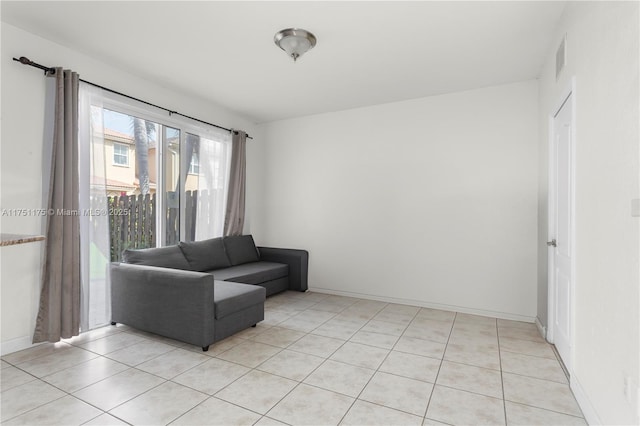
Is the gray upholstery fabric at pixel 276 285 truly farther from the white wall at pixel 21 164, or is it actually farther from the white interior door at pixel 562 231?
the white interior door at pixel 562 231

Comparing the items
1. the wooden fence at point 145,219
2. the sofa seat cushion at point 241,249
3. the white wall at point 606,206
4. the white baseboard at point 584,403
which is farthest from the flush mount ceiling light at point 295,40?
the white baseboard at point 584,403

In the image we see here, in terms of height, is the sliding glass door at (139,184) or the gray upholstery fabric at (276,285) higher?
the sliding glass door at (139,184)

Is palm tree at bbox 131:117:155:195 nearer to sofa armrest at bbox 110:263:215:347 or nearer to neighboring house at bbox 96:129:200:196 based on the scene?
neighboring house at bbox 96:129:200:196

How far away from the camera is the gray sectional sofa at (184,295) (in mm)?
2777

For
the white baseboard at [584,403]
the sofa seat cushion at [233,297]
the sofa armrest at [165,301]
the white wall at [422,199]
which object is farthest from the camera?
the white wall at [422,199]

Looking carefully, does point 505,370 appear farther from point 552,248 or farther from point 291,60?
point 291,60

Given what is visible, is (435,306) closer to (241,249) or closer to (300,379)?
(300,379)

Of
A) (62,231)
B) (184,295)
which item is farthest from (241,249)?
(62,231)

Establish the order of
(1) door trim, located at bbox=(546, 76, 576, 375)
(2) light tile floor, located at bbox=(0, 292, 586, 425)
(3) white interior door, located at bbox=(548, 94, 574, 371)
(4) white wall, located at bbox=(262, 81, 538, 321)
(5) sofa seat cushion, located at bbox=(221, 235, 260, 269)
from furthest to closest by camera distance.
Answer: (5) sofa seat cushion, located at bbox=(221, 235, 260, 269), (4) white wall, located at bbox=(262, 81, 538, 321), (3) white interior door, located at bbox=(548, 94, 574, 371), (1) door trim, located at bbox=(546, 76, 576, 375), (2) light tile floor, located at bbox=(0, 292, 586, 425)

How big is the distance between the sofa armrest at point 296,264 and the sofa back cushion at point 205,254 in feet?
2.61

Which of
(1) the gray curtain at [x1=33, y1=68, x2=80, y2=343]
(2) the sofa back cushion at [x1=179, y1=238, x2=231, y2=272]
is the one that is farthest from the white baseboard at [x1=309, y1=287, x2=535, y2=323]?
(1) the gray curtain at [x1=33, y1=68, x2=80, y2=343]

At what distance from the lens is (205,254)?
4.16m

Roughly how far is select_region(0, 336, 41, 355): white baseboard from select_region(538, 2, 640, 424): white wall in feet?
13.2

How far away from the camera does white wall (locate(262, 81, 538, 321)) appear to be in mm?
3674
